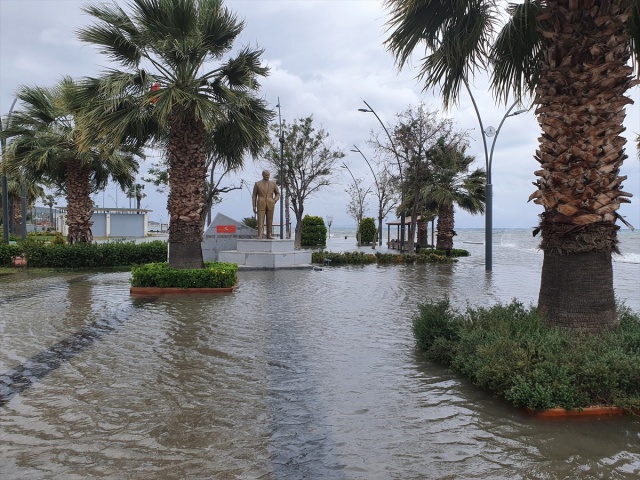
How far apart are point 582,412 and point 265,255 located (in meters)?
16.6

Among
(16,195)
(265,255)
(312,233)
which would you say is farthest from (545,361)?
(16,195)

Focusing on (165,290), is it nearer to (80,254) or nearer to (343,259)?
(80,254)

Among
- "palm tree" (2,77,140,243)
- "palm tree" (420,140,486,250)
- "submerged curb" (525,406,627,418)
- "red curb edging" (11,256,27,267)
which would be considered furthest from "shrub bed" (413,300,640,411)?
"palm tree" (420,140,486,250)

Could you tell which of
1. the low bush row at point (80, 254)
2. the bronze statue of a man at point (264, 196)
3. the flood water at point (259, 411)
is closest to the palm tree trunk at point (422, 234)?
the bronze statue of a man at point (264, 196)

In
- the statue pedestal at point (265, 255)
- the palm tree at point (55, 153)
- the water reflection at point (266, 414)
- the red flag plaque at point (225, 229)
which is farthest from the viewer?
the red flag plaque at point (225, 229)

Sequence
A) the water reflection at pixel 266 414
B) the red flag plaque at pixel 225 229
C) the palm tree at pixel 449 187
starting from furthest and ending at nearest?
the palm tree at pixel 449 187
the red flag plaque at pixel 225 229
the water reflection at pixel 266 414

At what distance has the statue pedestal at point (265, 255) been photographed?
20.6 metres

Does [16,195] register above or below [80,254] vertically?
above

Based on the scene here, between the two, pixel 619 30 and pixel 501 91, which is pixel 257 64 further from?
pixel 619 30

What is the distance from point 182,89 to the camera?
42.0ft

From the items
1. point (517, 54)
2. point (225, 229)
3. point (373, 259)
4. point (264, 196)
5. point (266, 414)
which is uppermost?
point (517, 54)

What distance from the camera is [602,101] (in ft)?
18.7

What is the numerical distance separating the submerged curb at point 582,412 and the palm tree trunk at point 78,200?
64.6ft

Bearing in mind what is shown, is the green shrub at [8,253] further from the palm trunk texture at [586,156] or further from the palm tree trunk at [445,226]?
the palm tree trunk at [445,226]
